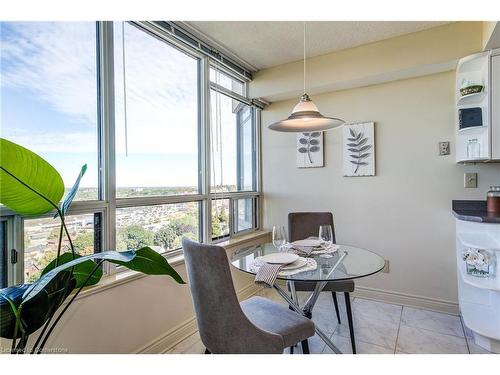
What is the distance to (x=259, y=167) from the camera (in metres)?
3.45

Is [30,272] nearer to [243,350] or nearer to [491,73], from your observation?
[243,350]

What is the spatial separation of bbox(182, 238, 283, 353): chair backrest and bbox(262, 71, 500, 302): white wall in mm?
1967

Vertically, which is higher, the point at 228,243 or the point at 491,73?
the point at 491,73

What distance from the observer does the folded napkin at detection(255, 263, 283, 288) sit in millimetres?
1388

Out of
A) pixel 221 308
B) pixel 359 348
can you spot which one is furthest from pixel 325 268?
pixel 359 348

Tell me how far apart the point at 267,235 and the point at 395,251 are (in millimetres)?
1394

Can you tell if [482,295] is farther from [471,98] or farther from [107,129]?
[107,129]

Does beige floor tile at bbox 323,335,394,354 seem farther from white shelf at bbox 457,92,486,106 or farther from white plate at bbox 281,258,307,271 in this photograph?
white shelf at bbox 457,92,486,106

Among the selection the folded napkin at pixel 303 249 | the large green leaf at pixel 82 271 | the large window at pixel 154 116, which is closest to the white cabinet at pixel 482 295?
the folded napkin at pixel 303 249

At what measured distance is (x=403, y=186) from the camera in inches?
105

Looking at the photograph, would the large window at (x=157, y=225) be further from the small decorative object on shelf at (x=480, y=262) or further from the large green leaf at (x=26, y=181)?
the small decorative object on shelf at (x=480, y=262)

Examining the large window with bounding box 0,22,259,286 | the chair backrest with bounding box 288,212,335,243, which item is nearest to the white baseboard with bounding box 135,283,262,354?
the large window with bounding box 0,22,259,286
